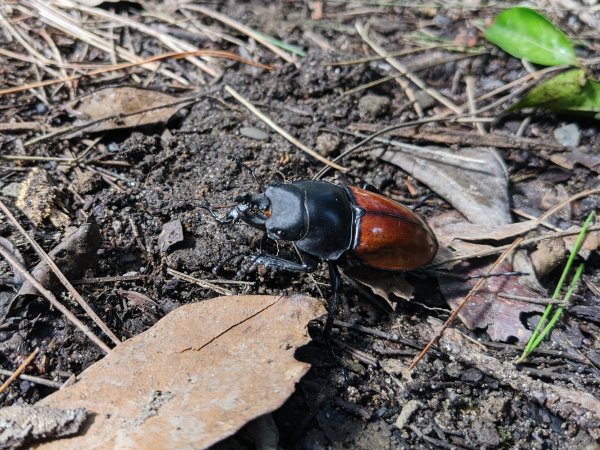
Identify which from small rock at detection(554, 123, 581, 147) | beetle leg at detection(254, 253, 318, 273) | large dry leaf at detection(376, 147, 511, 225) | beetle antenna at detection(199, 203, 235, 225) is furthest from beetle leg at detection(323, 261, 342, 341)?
small rock at detection(554, 123, 581, 147)

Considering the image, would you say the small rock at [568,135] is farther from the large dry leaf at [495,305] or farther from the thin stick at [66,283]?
the thin stick at [66,283]

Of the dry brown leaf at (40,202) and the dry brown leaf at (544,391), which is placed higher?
the dry brown leaf at (40,202)

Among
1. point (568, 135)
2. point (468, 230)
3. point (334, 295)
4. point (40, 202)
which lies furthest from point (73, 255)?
point (568, 135)

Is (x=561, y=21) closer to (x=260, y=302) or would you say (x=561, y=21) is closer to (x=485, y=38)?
(x=485, y=38)

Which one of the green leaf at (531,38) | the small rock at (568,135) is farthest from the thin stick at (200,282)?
the green leaf at (531,38)

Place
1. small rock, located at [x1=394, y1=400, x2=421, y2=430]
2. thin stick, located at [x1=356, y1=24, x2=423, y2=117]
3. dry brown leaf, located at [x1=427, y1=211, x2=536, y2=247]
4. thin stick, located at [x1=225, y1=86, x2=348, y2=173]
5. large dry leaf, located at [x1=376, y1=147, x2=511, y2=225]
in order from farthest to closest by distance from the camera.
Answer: thin stick, located at [x1=356, y1=24, x2=423, y2=117]
thin stick, located at [x1=225, y1=86, x2=348, y2=173]
large dry leaf, located at [x1=376, y1=147, x2=511, y2=225]
dry brown leaf, located at [x1=427, y1=211, x2=536, y2=247]
small rock, located at [x1=394, y1=400, x2=421, y2=430]

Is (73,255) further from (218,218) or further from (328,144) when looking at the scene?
(328,144)

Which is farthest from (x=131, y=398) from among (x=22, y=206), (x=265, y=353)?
(x=22, y=206)

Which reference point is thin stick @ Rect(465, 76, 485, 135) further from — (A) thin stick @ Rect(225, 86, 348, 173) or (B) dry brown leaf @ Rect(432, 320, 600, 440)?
(B) dry brown leaf @ Rect(432, 320, 600, 440)
